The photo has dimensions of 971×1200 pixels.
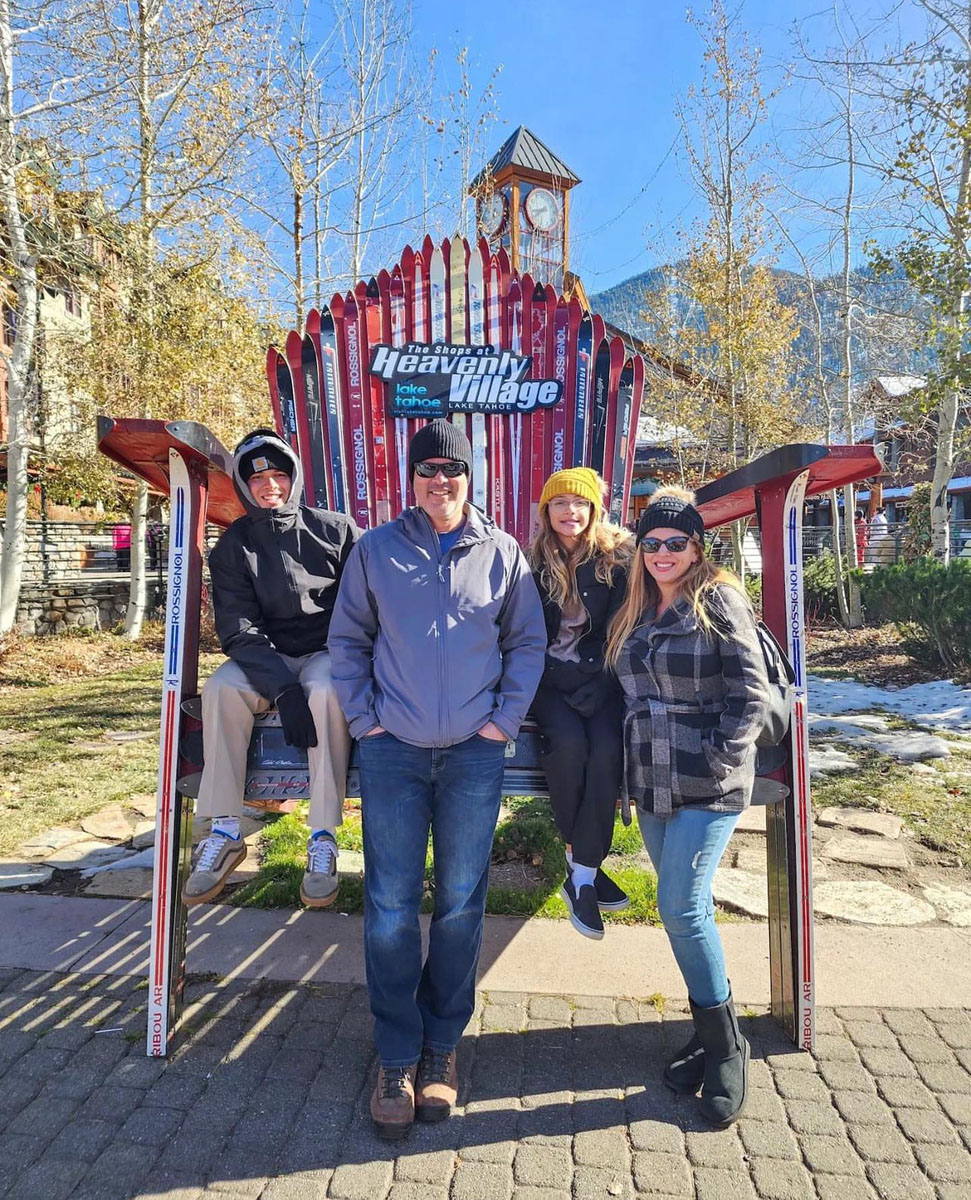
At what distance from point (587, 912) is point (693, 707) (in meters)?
0.78

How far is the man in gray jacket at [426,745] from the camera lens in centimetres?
230

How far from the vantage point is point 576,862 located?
2607 mm

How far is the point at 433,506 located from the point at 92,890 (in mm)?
2798

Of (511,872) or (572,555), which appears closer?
(572,555)

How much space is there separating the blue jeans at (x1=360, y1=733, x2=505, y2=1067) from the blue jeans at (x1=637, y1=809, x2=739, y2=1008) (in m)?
0.54

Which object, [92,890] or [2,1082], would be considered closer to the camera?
[2,1082]

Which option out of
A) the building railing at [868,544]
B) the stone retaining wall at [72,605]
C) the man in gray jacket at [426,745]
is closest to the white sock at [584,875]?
the man in gray jacket at [426,745]

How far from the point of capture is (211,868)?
102 inches

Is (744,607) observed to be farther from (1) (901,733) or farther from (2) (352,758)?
(1) (901,733)

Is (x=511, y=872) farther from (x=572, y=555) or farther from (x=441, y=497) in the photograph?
(x=441, y=497)

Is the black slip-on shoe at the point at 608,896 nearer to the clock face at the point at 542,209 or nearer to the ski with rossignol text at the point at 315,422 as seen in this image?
the ski with rossignol text at the point at 315,422

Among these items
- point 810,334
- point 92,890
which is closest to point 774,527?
point 92,890

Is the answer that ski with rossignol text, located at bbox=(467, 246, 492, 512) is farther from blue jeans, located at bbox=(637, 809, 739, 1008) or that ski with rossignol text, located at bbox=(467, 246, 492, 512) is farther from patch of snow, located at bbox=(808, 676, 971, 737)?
patch of snow, located at bbox=(808, 676, 971, 737)

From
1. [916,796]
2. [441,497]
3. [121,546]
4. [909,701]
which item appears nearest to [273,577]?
[441,497]
